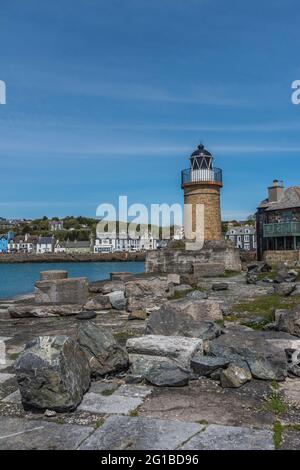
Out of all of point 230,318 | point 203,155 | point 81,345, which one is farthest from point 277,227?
point 81,345

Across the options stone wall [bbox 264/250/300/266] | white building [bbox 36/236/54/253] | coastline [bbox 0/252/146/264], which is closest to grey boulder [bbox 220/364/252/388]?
stone wall [bbox 264/250/300/266]

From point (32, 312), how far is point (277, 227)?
28072 mm

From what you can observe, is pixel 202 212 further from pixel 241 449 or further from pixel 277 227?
pixel 241 449

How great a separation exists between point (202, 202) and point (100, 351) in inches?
784

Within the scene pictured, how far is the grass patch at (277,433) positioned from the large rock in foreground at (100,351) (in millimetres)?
2002

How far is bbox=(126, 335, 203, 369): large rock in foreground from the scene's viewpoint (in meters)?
5.27

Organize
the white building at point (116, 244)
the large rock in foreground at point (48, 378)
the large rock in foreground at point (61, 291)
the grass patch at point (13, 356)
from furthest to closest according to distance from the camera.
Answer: the white building at point (116, 244) < the large rock in foreground at point (61, 291) < the grass patch at point (13, 356) < the large rock in foreground at point (48, 378)

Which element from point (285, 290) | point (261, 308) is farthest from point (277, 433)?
point (285, 290)

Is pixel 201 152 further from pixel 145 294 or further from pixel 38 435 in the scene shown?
pixel 38 435

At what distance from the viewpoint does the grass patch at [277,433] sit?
338cm

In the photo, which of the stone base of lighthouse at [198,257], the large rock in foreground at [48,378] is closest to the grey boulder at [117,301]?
the large rock in foreground at [48,378]

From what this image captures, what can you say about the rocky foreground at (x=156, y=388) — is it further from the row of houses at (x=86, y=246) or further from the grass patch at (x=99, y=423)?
the row of houses at (x=86, y=246)

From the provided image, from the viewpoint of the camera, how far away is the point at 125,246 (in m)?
130

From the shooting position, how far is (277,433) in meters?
3.55
